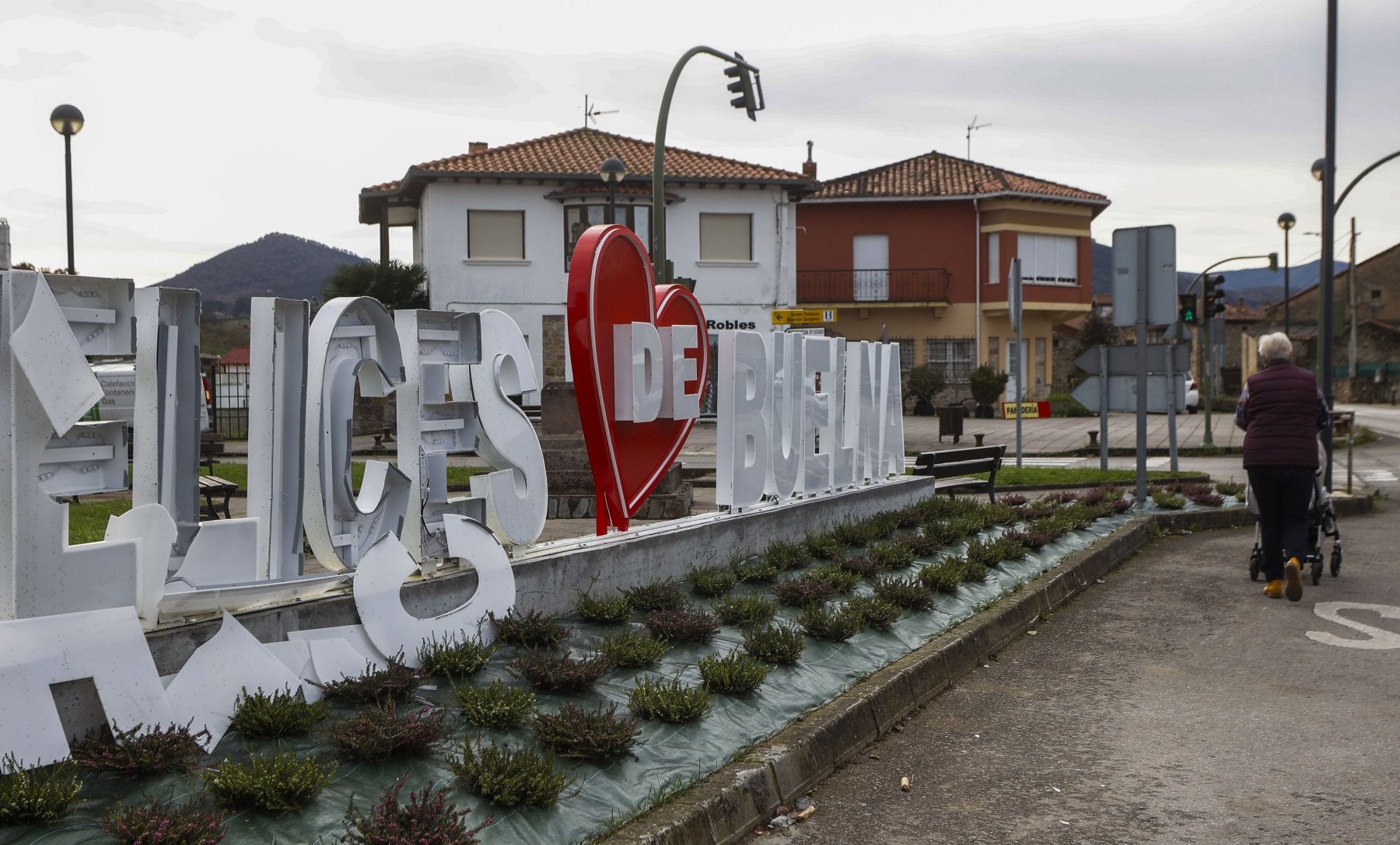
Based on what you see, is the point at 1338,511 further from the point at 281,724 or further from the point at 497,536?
the point at 281,724

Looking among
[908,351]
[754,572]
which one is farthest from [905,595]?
[908,351]

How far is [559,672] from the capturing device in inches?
218

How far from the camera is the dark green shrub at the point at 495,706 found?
16.4 ft

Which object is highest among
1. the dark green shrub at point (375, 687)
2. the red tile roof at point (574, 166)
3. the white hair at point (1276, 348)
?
→ the red tile roof at point (574, 166)

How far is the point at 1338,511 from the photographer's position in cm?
1488

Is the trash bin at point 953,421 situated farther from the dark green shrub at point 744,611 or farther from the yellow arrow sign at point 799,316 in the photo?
the dark green shrub at point 744,611

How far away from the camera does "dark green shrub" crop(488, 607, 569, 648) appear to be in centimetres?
623

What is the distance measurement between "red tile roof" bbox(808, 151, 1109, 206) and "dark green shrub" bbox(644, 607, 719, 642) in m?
40.3

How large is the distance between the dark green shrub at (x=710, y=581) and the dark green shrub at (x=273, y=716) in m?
3.27

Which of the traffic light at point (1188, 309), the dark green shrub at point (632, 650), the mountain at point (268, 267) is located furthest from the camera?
the mountain at point (268, 267)

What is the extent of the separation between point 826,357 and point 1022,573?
2448 mm

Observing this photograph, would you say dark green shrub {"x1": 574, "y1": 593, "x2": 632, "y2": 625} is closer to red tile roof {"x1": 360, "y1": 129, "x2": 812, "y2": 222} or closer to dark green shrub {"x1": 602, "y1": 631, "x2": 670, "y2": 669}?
dark green shrub {"x1": 602, "y1": 631, "x2": 670, "y2": 669}

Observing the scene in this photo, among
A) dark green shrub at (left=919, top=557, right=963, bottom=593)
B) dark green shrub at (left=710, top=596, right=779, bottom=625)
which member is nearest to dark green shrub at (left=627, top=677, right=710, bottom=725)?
dark green shrub at (left=710, top=596, right=779, bottom=625)

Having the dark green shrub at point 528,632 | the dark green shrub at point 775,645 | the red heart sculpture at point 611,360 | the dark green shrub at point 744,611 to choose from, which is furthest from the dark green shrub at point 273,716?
the red heart sculpture at point 611,360
